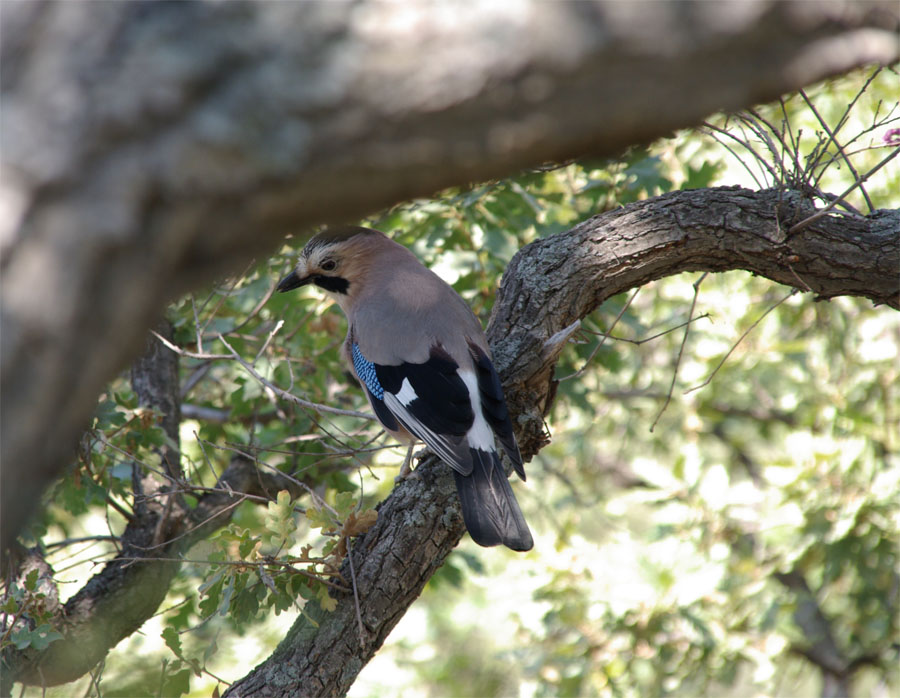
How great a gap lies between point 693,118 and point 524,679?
4.35 meters

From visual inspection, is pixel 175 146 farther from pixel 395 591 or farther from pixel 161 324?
pixel 161 324

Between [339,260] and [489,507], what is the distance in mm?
1448

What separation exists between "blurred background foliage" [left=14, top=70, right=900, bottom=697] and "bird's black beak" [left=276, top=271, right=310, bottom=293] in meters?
0.19

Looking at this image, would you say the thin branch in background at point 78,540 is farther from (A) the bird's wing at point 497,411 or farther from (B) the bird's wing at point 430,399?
(A) the bird's wing at point 497,411

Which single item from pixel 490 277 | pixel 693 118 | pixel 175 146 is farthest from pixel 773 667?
pixel 175 146

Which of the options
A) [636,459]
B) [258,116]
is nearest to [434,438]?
[258,116]

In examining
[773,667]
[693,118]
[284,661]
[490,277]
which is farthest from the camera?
[773,667]

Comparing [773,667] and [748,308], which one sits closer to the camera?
[773,667]

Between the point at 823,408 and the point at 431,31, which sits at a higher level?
the point at 823,408

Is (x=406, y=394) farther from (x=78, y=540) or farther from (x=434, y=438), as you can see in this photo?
(x=78, y=540)

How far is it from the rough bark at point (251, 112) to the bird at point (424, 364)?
5.33 ft

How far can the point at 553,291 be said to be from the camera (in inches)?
110

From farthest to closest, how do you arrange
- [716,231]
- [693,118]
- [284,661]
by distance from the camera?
[716,231], [284,661], [693,118]

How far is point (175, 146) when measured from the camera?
3.14 feet
